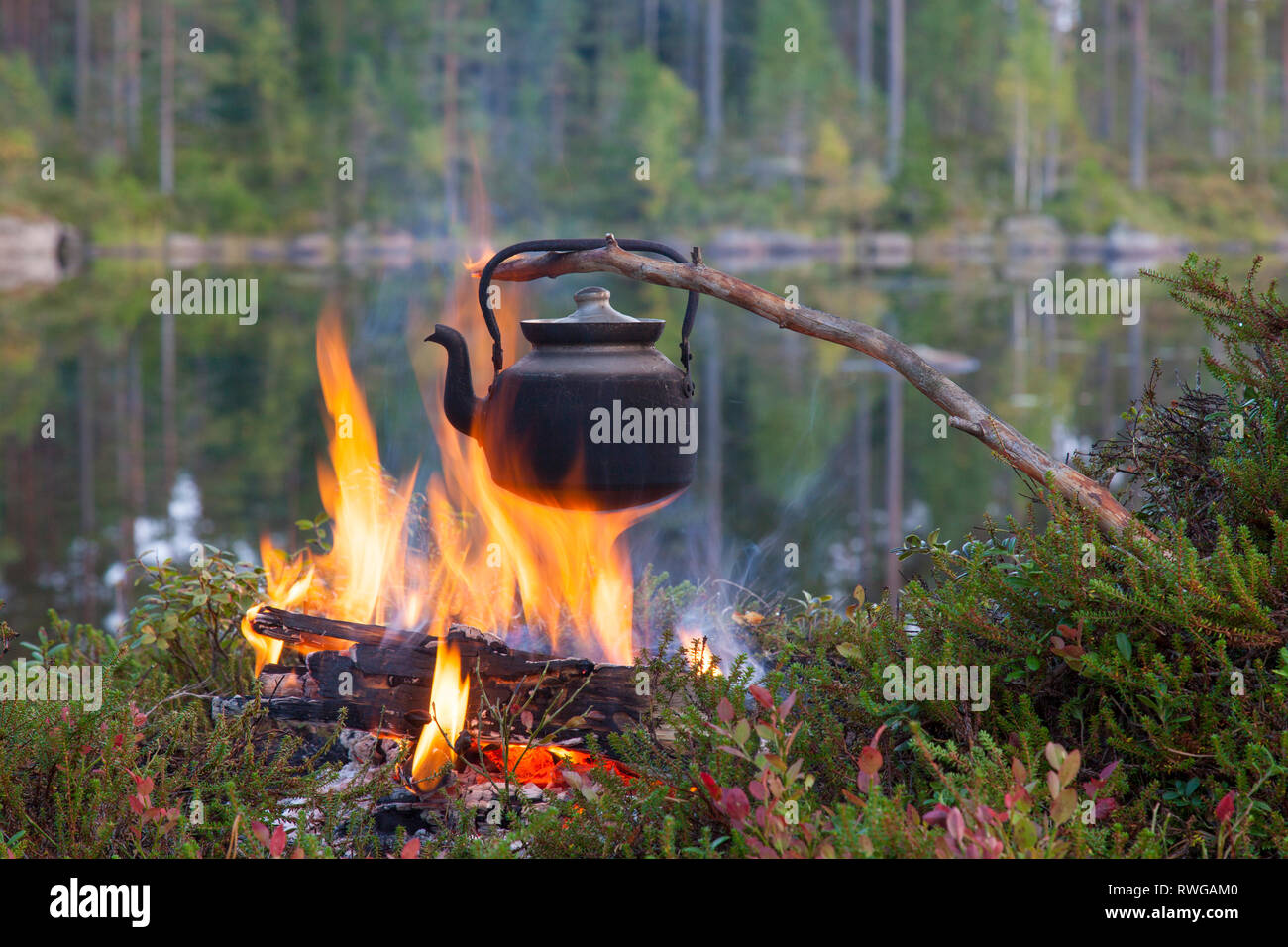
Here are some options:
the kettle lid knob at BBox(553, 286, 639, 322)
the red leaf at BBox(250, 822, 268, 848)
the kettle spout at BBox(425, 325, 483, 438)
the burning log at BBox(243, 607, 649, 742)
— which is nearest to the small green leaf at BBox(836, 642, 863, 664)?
the burning log at BBox(243, 607, 649, 742)

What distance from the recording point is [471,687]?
12.9ft

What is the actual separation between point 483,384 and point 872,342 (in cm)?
733

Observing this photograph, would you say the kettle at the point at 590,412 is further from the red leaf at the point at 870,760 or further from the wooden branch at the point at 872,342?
the red leaf at the point at 870,760

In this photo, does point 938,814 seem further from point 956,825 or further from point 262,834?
point 262,834

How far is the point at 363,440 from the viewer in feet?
15.4

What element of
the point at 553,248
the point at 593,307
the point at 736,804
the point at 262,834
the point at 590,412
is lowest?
the point at 262,834

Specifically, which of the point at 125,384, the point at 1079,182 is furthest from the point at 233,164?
the point at 1079,182

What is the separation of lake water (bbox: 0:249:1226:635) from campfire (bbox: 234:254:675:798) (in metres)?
0.37

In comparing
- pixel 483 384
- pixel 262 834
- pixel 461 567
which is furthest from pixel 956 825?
pixel 483 384

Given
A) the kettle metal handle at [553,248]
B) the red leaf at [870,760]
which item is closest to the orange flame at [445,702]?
the kettle metal handle at [553,248]

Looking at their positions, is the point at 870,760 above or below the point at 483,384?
below

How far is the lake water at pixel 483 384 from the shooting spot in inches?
395

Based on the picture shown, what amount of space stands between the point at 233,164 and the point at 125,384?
26082 mm
